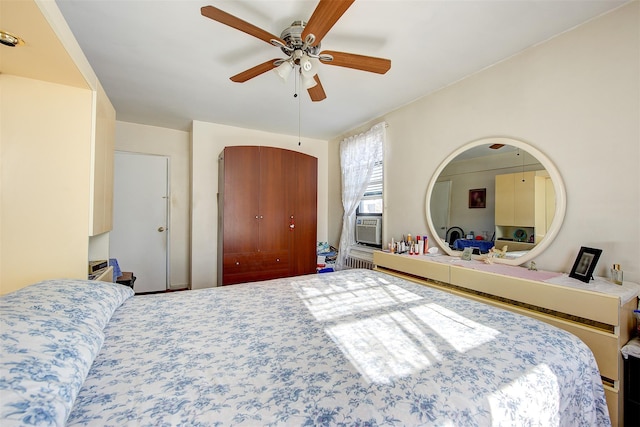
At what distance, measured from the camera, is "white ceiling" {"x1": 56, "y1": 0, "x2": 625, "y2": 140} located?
153 cm

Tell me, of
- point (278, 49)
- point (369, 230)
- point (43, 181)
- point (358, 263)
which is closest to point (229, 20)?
point (278, 49)

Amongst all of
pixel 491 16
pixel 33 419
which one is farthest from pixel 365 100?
pixel 33 419

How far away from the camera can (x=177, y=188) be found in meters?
3.83

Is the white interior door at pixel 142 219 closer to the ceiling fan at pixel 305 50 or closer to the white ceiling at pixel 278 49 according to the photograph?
the white ceiling at pixel 278 49

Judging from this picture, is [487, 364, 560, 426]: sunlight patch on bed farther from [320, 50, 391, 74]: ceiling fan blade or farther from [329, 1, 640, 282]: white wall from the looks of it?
[320, 50, 391, 74]: ceiling fan blade

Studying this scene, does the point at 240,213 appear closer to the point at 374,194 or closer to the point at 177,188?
the point at 177,188

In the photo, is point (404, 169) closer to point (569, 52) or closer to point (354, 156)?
point (354, 156)

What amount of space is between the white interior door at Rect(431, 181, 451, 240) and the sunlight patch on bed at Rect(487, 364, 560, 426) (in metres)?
1.67

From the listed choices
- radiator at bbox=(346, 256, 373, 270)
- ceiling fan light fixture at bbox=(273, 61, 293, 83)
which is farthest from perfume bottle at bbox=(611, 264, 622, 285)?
ceiling fan light fixture at bbox=(273, 61, 293, 83)

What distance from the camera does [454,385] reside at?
0.77m

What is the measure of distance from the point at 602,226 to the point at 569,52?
1.17 m

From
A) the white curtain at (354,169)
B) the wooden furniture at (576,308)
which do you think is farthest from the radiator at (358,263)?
the wooden furniture at (576,308)

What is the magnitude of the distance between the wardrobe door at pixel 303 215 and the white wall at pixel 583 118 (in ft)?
6.57

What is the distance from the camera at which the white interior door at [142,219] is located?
139 inches
